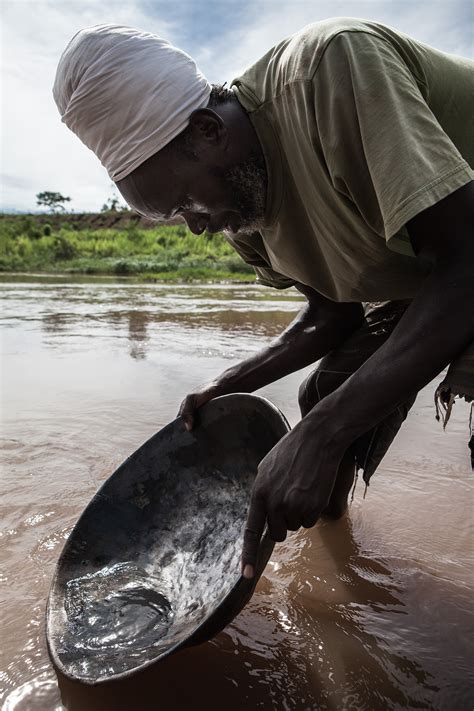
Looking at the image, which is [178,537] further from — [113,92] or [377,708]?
[113,92]

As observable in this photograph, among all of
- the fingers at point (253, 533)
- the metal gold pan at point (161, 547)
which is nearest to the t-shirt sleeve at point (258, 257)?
the metal gold pan at point (161, 547)

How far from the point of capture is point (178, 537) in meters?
1.49

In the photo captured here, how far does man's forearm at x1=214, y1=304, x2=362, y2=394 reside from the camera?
1805 millimetres

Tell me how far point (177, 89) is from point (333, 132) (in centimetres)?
45

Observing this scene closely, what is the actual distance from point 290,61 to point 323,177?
0.24 meters

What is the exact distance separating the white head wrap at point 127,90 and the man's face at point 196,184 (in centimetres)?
3

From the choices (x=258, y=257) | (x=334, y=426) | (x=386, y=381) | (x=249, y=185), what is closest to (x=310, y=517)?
(x=334, y=426)

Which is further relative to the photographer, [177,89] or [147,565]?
[147,565]

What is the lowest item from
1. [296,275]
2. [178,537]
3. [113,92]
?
[178,537]

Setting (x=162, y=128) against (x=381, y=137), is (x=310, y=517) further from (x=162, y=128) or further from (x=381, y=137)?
(x=162, y=128)

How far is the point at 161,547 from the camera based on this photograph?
149 centimetres

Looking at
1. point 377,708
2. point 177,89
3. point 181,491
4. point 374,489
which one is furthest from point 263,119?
point 374,489

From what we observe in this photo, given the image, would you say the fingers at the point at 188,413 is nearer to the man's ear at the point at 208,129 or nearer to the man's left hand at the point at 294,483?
the man's left hand at the point at 294,483

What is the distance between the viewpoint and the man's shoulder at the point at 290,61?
1086 millimetres
